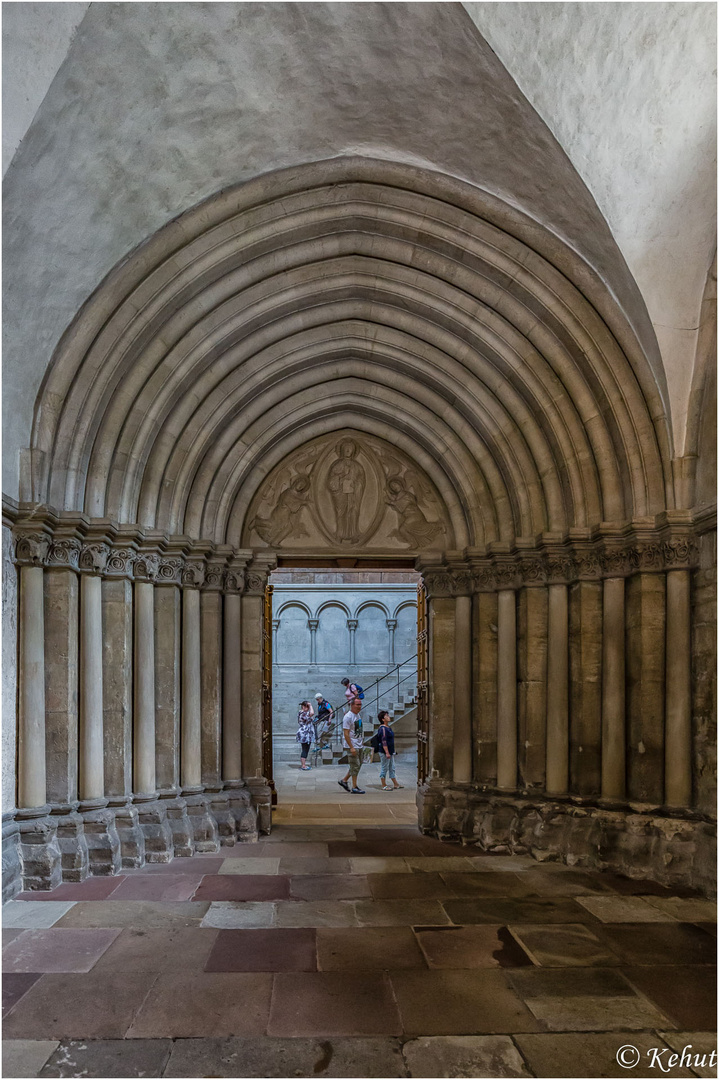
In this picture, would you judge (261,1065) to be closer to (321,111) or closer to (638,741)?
(638,741)

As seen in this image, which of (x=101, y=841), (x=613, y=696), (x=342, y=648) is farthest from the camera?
Result: (x=342, y=648)

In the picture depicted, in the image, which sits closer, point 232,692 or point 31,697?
point 31,697

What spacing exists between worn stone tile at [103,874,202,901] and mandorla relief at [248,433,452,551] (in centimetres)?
343

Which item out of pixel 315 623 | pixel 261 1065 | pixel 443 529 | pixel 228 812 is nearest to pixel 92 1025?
pixel 261 1065

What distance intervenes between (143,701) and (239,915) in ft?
7.43

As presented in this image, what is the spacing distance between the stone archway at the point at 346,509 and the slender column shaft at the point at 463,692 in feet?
0.10

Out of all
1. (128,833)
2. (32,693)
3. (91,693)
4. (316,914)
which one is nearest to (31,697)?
(32,693)

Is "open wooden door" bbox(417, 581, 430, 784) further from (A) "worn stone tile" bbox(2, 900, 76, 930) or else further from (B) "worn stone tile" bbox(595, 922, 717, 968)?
(A) "worn stone tile" bbox(2, 900, 76, 930)

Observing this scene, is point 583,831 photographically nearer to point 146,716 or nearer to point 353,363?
point 146,716

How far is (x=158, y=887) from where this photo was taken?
6.15 metres

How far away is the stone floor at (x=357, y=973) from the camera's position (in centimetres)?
361

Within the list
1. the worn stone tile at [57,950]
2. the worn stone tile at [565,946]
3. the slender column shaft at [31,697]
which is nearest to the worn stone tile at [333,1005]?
the worn stone tile at [565,946]

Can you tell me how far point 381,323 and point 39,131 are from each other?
11.9ft

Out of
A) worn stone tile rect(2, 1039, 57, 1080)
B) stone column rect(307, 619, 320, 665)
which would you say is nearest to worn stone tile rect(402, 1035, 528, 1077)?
worn stone tile rect(2, 1039, 57, 1080)
